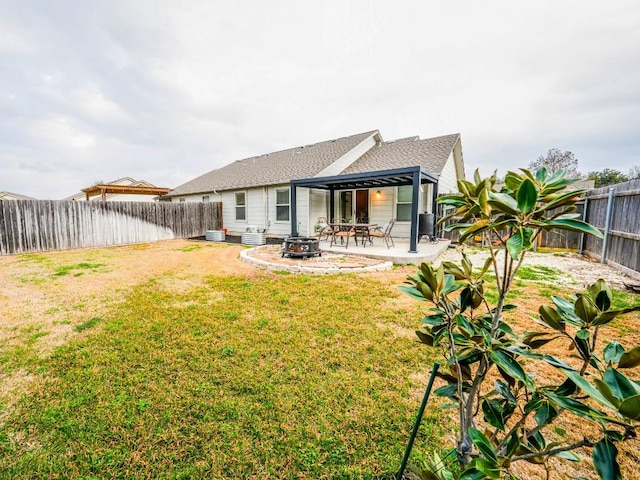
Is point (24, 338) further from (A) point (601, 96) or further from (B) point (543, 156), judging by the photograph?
(B) point (543, 156)

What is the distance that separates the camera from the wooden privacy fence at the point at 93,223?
364 inches

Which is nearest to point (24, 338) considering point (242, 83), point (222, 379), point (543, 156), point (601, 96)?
point (222, 379)

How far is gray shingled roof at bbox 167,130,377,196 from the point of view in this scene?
12.3 m

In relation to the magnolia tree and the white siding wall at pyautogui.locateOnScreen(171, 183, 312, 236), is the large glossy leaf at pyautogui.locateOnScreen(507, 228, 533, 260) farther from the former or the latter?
the white siding wall at pyautogui.locateOnScreen(171, 183, 312, 236)

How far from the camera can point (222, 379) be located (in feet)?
8.00

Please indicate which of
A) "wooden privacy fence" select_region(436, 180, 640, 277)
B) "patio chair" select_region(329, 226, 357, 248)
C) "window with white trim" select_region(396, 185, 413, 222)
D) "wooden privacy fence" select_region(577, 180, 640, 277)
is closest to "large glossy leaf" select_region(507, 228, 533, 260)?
"wooden privacy fence" select_region(436, 180, 640, 277)

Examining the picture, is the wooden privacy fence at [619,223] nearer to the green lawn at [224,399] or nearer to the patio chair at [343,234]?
the green lawn at [224,399]

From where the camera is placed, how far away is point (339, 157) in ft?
40.6

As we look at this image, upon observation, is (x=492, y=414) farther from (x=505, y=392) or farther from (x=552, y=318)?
(x=552, y=318)

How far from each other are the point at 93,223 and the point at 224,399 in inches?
494

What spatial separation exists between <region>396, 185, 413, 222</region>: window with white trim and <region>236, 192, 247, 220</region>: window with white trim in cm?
772

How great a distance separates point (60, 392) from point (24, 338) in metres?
1.68

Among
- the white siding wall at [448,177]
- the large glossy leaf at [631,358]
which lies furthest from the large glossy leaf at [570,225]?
the white siding wall at [448,177]

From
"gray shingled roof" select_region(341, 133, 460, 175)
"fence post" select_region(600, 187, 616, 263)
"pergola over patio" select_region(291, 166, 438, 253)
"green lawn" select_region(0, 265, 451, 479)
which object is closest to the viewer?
"green lawn" select_region(0, 265, 451, 479)
